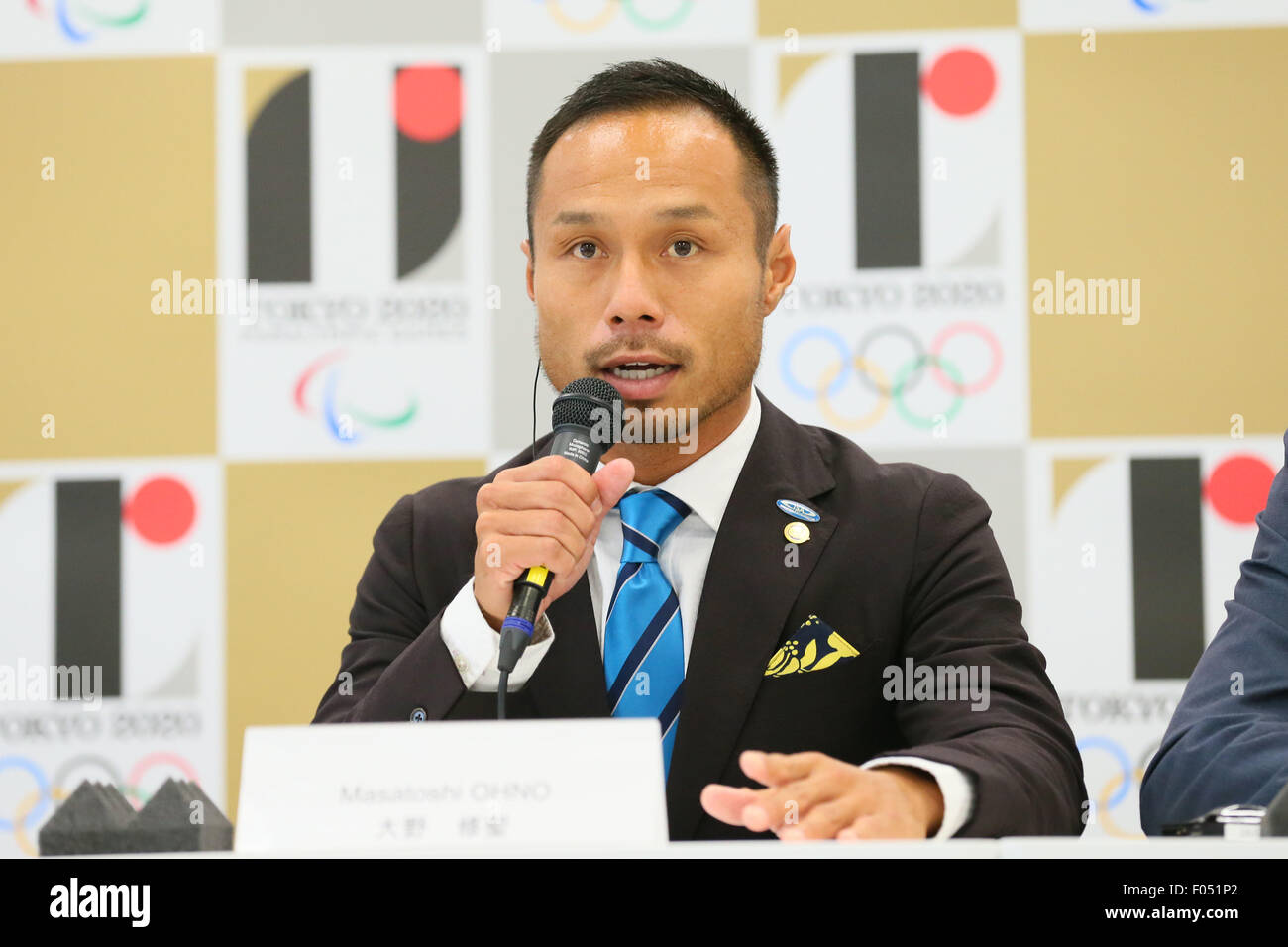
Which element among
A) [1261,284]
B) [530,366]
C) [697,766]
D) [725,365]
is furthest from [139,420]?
[1261,284]

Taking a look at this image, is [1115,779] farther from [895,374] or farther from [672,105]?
[672,105]

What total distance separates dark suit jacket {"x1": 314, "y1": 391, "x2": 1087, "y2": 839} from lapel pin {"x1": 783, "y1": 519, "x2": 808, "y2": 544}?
13mm

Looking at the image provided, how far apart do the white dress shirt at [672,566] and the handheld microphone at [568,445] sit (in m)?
0.13

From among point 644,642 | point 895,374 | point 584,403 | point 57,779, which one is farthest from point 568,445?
point 57,779

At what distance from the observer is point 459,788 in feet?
3.14

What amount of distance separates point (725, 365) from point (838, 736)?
54cm

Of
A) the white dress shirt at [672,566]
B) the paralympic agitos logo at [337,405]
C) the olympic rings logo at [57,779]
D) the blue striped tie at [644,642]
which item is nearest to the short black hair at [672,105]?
the white dress shirt at [672,566]

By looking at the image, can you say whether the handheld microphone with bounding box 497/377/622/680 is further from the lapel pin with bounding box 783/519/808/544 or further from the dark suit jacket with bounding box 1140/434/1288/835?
the dark suit jacket with bounding box 1140/434/1288/835

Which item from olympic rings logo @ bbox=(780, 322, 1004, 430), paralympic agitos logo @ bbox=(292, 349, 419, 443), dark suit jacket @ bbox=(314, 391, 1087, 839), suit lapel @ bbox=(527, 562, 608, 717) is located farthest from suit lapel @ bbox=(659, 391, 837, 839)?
paralympic agitos logo @ bbox=(292, 349, 419, 443)

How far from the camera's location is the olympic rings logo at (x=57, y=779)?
2.81 metres

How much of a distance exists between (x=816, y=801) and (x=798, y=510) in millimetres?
780

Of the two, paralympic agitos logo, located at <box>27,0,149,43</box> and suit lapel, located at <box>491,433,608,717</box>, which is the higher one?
paralympic agitos logo, located at <box>27,0,149,43</box>

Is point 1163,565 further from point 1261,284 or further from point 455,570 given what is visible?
point 455,570

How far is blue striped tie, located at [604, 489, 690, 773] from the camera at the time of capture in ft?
5.78
